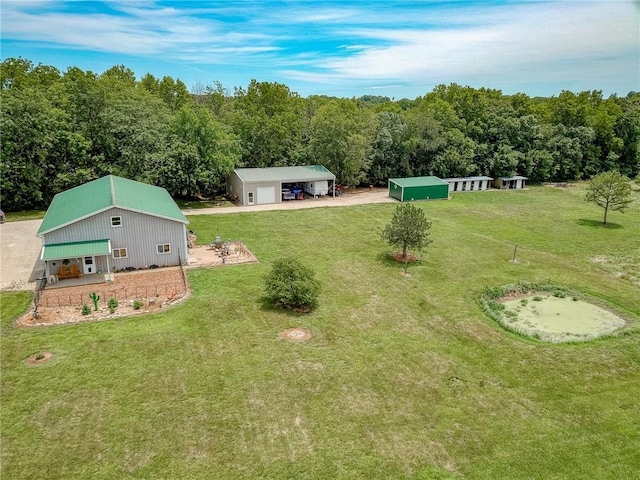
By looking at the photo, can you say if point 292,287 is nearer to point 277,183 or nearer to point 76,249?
point 76,249

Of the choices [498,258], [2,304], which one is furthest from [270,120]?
[2,304]

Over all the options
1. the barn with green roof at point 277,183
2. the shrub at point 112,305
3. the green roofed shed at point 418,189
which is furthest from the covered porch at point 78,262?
the green roofed shed at point 418,189

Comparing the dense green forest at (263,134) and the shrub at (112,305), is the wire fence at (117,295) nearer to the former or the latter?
the shrub at (112,305)

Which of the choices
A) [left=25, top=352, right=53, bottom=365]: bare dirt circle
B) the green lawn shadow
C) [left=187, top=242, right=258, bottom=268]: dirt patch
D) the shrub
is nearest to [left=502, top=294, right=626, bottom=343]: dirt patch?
[left=187, top=242, right=258, bottom=268]: dirt patch

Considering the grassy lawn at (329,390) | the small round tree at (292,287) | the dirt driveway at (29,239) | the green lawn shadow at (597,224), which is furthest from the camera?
the green lawn shadow at (597,224)

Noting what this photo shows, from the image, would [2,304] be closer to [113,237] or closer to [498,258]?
[113,237]

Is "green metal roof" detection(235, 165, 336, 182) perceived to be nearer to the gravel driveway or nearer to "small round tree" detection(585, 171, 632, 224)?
the gravel driveway

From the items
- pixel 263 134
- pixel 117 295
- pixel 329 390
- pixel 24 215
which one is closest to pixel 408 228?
pixel 329 390
